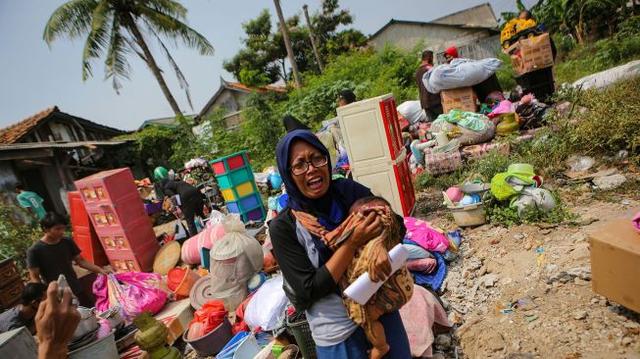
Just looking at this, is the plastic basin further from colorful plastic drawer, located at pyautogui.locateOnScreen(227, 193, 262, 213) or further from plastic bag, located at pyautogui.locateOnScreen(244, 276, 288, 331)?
colorful plastic drawer, located at pyautogui.locateOnScreen(227, 193, 262, 213)

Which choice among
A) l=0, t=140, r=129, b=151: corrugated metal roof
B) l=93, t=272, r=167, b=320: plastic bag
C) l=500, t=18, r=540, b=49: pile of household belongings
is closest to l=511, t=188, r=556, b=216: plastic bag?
l=500, t=18, r=540, b=49: pile of household belongings

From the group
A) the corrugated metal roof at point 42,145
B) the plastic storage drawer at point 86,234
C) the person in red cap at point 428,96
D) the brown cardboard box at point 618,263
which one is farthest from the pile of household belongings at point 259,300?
the corrugated metal roof at point 42,145

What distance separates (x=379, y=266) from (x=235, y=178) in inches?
204

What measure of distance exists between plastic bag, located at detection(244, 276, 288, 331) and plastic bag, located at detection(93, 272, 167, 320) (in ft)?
5.54

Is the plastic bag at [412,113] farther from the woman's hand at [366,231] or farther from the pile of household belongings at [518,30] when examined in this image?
the woman's hand at [366,231]

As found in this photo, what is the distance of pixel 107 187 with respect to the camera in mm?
5277

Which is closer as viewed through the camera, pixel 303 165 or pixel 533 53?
pixel 303 165

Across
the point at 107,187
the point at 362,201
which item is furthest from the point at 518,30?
the point at 107,187

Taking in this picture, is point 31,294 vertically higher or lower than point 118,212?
lower

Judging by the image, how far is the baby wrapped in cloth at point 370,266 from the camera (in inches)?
47.1

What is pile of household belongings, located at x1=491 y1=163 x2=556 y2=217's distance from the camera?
3311 mm

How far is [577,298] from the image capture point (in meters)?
2.30

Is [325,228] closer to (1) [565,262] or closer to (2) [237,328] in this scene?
(1) [565,262]

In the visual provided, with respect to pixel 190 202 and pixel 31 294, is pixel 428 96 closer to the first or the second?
pixel 190 202
